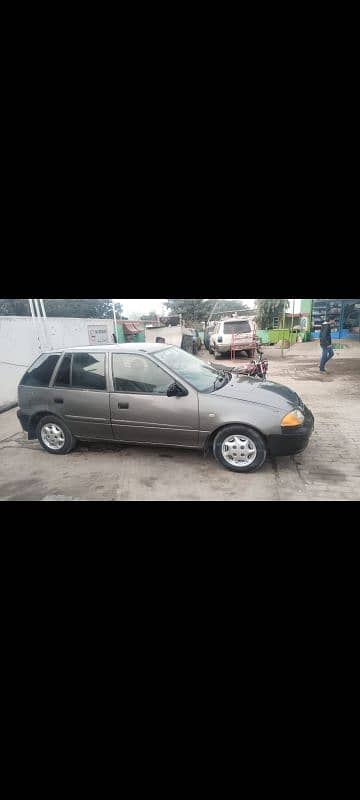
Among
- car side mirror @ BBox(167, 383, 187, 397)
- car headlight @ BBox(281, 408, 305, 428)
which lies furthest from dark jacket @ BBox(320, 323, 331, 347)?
car side mirror @ BBox(167, 383, 187, 397)

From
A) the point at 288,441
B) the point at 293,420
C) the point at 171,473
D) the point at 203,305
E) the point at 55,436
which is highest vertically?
the point at 203,305

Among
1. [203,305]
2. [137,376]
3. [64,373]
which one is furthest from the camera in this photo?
[203,305]

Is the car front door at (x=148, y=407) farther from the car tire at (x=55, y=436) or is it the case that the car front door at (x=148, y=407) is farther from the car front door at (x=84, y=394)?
the car tire at (x=55, y=436)

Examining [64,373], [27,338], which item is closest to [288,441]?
[64,373]

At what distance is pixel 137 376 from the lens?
3654mm

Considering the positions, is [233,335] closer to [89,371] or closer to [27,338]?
[27,338]

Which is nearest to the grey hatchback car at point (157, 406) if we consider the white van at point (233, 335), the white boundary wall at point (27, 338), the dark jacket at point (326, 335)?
the white boundary wall at point (27, 338)

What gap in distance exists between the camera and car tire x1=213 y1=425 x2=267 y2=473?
11.0ft

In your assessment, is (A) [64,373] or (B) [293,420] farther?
(A) [64,373]

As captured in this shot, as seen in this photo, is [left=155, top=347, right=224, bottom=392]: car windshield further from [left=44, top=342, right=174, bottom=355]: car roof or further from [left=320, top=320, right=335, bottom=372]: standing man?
[left=320, top=320, right=335, bottom=372]: standing man

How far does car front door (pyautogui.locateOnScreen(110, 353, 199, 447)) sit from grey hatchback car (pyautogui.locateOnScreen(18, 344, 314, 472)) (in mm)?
10

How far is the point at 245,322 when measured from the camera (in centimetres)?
859

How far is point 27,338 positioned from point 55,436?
2.79 metres

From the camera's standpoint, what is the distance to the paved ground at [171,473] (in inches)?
125
